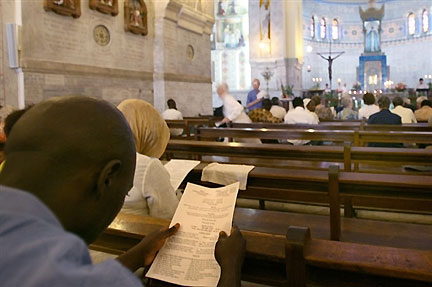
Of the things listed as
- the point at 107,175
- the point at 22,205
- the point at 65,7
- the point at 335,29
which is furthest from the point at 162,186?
the point at 335,29

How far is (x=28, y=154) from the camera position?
0.73 meters

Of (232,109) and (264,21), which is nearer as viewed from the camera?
(232,109)

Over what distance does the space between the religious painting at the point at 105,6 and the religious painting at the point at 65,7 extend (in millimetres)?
395

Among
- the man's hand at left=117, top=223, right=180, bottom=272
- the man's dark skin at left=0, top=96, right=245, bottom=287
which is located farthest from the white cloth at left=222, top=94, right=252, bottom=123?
the man's dark skin at left=0, top=96, right=245, bottom=287

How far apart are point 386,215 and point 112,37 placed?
7268mm

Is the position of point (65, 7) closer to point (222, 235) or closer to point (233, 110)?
point (233, 110)

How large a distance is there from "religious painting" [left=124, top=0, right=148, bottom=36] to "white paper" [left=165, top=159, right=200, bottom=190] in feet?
24.2

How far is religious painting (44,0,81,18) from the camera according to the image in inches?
285

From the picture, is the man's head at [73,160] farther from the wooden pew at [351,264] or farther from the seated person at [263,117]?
the seated person at [263,117]

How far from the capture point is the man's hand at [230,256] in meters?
1.18

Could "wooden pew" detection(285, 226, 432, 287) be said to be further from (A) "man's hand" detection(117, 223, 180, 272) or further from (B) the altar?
(B) the altar

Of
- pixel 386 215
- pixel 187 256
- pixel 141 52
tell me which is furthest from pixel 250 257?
pixel 141 52

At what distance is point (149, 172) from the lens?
1961 millimetres

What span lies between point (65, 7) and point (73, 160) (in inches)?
304
